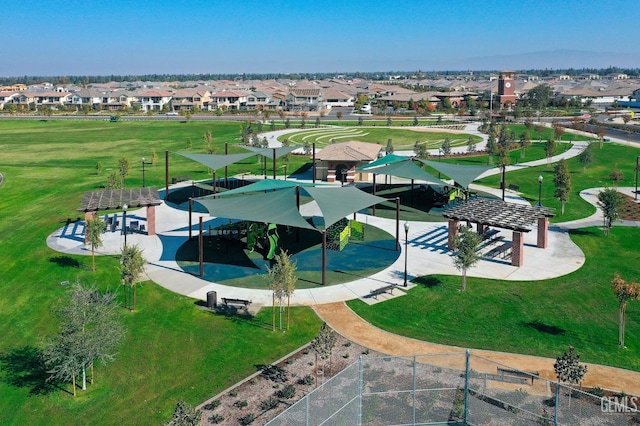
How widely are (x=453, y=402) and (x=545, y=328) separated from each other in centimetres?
832

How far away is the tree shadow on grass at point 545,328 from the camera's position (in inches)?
939

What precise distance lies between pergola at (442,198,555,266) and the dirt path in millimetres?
10468

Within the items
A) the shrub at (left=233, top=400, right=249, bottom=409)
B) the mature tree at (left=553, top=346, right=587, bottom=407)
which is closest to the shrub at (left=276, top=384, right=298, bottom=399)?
the shrub at (left=233, top=400, right=249, bottom=409)

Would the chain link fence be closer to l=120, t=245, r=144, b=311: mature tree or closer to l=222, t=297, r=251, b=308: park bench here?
l=222, t=297, r=251, b=308: park bench

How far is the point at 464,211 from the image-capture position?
3541 cm

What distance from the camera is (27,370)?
68.4 feet

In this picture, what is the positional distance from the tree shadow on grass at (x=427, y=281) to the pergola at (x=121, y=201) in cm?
1845

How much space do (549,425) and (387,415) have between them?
4.73 metres

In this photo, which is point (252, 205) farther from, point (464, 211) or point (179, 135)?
point (179, 135)

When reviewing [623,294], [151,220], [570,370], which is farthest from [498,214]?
[151,220]

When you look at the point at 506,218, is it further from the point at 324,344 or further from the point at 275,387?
the point at 275,387

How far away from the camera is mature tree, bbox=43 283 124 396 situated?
62.3 feet

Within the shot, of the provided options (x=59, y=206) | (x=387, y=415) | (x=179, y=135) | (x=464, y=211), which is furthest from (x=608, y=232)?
(x=179, y=135)

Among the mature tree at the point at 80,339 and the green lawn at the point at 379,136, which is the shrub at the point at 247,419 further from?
the green lawn at the point at 379,136
